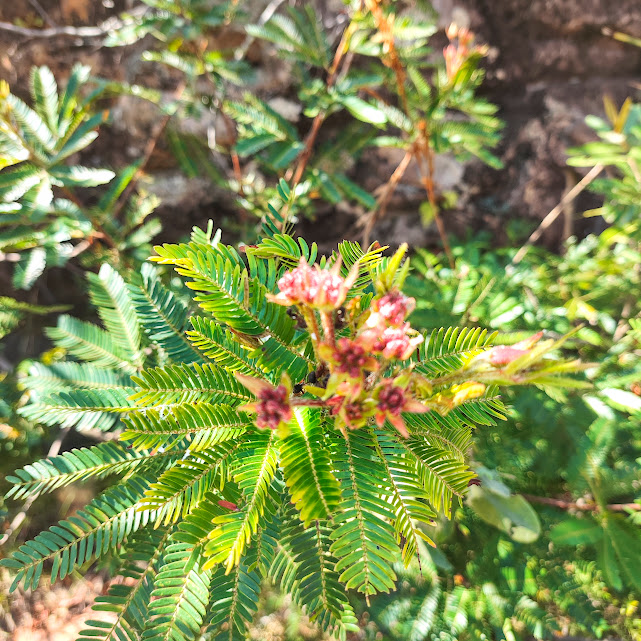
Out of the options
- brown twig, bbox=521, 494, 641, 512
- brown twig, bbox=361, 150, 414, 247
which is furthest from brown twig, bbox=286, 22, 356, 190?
brown twig, bbox=521, 494, 641, 512

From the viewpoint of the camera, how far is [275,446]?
2.37ft

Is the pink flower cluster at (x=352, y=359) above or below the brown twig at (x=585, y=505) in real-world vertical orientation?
above

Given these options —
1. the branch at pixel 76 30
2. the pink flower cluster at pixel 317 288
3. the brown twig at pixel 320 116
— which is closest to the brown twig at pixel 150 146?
the branch at pixel 76 30

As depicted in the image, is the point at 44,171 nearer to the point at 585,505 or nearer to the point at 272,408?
the point at 272,408

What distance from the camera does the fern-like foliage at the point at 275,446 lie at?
0.58 meters

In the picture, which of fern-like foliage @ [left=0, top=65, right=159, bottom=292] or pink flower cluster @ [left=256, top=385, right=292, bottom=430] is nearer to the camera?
pink flower cluster @ [left=256, top=385, right=292, bottom=430]

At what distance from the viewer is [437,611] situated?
5.42 feet

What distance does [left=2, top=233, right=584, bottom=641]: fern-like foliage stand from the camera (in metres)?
0.58

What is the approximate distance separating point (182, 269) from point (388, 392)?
401mm

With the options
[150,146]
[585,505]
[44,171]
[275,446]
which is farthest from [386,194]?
[275,446]

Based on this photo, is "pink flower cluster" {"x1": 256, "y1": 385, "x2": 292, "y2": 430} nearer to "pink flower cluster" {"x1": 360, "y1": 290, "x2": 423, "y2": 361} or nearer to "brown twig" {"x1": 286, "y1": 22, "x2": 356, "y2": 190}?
"pink flower cluster" {"x1": 360, "y1": 290, "x2": 423, "y2": 361}

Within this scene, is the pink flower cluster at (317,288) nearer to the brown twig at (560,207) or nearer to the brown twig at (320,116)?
the brown twig at (320,116)

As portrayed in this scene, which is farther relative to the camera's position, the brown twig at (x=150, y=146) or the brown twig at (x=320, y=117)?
the brown twig at (x=150, y=146)

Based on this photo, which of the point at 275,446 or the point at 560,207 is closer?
the point at 275,446
